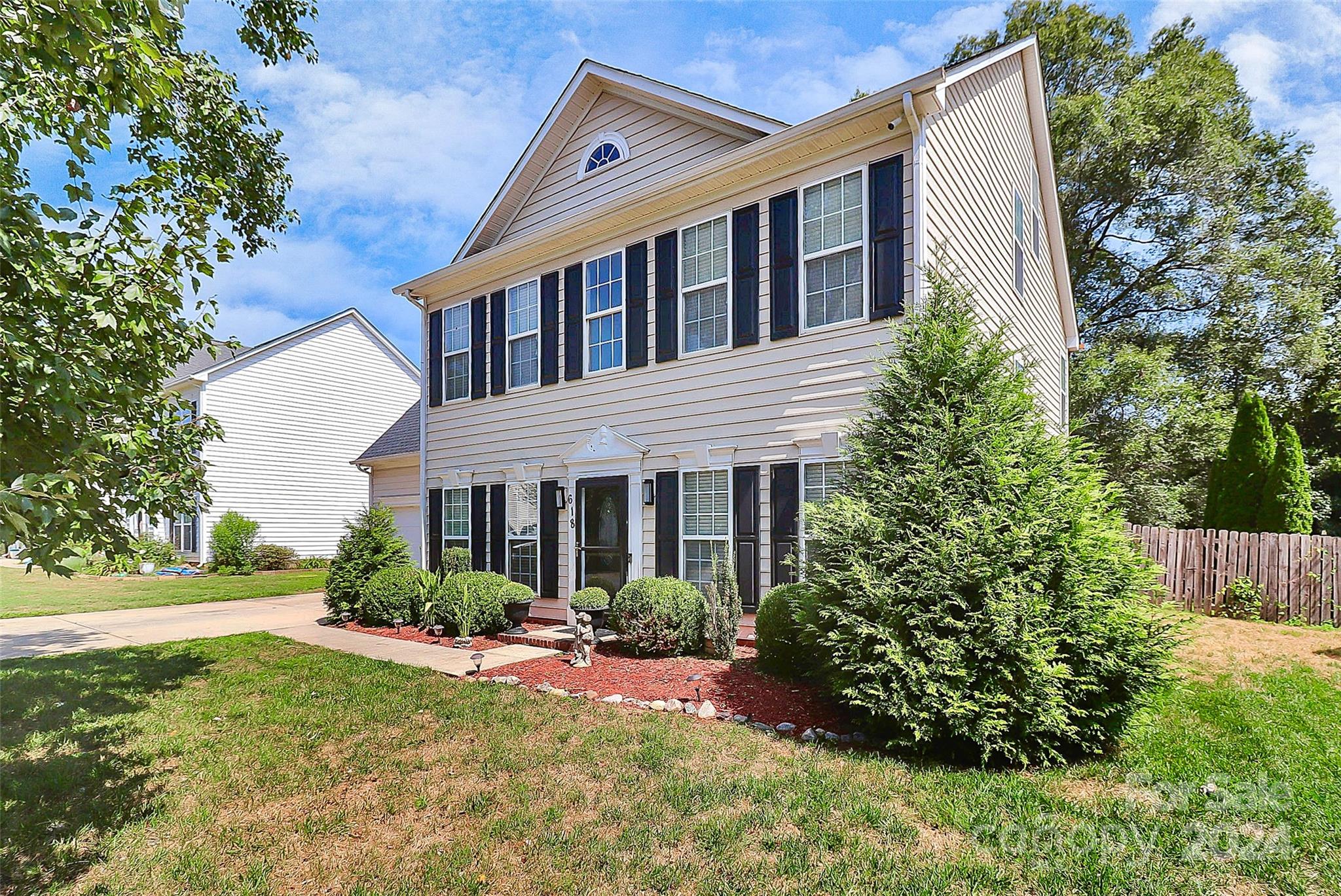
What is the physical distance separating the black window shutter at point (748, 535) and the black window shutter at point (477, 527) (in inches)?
194

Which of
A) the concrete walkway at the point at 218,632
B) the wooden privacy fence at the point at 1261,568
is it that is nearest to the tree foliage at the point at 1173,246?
the wooden privacy fence at the point at 1261,568

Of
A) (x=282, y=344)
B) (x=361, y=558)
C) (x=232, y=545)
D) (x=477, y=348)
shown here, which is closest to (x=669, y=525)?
(x=477, y=348)

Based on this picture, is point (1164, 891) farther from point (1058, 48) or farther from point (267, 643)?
point (1058, 48)

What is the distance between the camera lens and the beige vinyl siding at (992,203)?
25.4 feet

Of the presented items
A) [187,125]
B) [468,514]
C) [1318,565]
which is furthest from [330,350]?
[1318,565]

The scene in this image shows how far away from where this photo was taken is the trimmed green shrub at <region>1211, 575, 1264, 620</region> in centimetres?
1015

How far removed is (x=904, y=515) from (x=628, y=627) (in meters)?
3.60

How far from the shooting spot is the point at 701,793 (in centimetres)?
418

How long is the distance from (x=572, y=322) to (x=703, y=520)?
3.68m

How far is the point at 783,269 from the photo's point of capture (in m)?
8.21

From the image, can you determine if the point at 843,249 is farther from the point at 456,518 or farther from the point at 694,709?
the point at 456,518

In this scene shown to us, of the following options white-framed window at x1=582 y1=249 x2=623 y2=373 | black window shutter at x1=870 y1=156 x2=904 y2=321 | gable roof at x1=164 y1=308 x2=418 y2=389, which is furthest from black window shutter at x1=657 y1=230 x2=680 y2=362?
gable roof at x1=164 y1=308 x2=418 y2=389

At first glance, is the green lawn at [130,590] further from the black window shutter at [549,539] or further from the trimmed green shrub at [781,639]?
the trimmed green shrub at [781,639]

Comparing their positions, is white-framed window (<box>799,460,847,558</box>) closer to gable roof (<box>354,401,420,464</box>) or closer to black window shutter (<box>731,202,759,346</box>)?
black window shutter (<box>731,202,759,346</box>)
